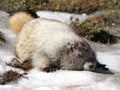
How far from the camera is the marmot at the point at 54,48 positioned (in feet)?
26.0

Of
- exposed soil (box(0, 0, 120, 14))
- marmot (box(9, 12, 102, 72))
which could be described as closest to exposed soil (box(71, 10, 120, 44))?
exposed soil (box(0, 0, 120, 14))

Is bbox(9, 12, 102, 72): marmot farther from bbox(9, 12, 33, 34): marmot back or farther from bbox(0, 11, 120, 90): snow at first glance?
bbox(9, 12, 33, 34): marmot back

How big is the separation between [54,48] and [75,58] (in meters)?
0.41

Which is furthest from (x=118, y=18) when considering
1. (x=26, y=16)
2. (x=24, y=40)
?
(x=24, y=40)

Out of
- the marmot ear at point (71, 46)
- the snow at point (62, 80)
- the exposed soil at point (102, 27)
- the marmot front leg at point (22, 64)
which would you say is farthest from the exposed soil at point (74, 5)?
the marmot ear at point (71, 46)

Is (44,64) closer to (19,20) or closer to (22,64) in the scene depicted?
(22,64)

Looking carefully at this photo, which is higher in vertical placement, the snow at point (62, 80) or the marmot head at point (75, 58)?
the marmot head at point (75, 58)

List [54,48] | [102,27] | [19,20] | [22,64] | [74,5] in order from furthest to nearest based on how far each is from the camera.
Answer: [74,5], [102,27], [19,20], [22,64], [54,48]

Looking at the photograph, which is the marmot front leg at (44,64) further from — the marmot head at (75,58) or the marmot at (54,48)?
the marmot head at (75,58)

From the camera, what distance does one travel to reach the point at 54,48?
7.93 m

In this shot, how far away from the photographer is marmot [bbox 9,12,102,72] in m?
7.94

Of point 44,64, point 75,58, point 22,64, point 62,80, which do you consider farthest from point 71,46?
point 22,64

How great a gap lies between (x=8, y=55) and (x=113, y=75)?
209 centimetres

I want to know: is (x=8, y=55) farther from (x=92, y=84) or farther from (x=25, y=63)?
(x=92, y=84)
